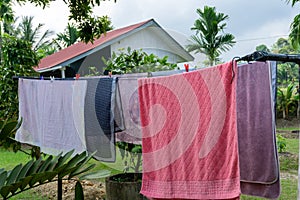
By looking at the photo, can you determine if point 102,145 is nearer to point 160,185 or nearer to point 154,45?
point 160,185

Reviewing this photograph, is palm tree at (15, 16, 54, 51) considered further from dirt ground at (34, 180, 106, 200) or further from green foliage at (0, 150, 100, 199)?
green foliage at (0, 150, 100, 199)

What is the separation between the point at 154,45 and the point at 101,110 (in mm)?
5054

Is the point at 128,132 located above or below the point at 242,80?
below

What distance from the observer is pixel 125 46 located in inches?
278

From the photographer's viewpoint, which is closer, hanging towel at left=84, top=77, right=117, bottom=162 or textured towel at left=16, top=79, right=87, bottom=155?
hanging towel at left=84, top=77, right=117, bottom=162

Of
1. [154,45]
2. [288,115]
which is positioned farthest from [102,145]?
[288,115]

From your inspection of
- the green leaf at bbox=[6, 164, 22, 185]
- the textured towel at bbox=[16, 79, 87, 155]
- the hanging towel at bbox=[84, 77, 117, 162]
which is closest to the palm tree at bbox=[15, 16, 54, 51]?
the textured towel at bbox=[16, 79, 87, 155]

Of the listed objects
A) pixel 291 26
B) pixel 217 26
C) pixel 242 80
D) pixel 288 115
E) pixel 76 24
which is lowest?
pixel 288 115

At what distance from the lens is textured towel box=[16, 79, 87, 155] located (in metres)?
2.53

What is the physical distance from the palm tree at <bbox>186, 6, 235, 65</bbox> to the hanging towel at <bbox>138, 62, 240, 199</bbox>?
6.82m

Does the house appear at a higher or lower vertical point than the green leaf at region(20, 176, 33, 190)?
higher

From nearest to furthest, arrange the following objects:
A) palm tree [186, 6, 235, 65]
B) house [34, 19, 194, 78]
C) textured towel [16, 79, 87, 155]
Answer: textured towel [16, 79, 87, 155], house [34, 19, 194, 78], palm tree [186, 6, 235, 65]

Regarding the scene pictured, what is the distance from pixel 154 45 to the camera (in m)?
7.25

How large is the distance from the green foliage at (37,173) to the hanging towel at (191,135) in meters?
0.71
